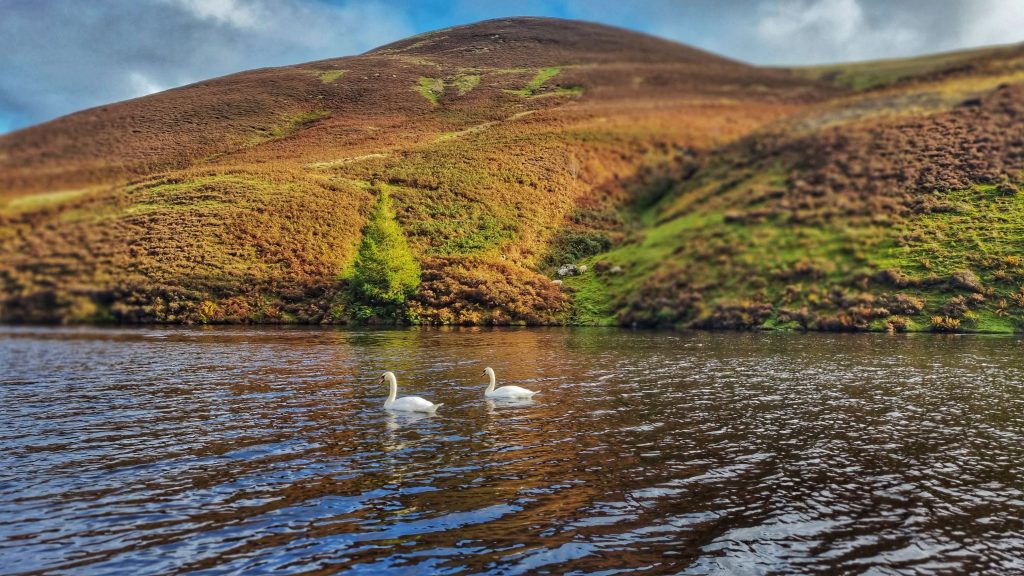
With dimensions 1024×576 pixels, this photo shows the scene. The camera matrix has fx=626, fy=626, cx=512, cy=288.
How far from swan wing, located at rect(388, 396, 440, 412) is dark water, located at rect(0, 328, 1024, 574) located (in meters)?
0.68

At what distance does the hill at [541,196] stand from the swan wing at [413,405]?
1015 inches

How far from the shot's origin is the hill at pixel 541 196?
51750 millimetres

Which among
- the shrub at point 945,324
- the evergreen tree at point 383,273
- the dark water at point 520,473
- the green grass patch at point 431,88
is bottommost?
the dark water at point 520,473

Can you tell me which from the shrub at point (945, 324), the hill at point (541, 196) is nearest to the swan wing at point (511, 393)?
the hill at point (541, 196)

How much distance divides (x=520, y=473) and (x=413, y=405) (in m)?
7.01

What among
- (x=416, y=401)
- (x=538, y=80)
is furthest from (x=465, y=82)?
(x=416, y=401)

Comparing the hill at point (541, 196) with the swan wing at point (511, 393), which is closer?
the swan wing at point (511, 393)

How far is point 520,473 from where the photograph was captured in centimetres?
1405

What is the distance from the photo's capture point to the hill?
51750 mm

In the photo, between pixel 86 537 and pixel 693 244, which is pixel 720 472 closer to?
pixel 86 537

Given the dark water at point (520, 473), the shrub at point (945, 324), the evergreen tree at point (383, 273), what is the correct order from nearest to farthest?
1. the dark water at point (520, 473)
2. the shrub at point (945, 324)
3. the evergreen tree at point (383, 273)

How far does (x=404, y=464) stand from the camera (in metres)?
14.7

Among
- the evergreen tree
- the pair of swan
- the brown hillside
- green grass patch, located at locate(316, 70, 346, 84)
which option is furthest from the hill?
the pair of swan

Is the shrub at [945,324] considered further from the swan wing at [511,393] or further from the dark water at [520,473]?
the swan wing at [511,393]
